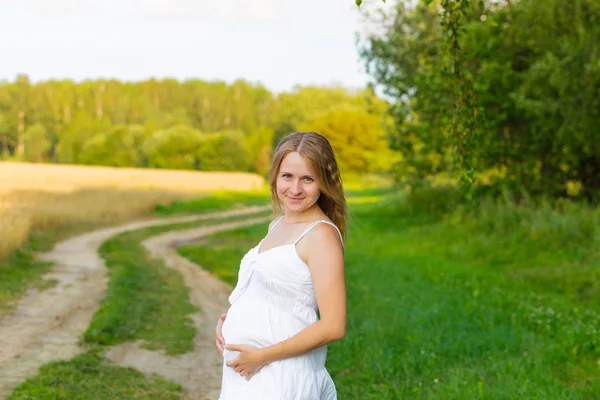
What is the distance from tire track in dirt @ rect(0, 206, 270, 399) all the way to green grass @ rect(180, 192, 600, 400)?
316 cm

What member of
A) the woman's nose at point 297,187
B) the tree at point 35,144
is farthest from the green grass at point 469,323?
the tree at point 35,144

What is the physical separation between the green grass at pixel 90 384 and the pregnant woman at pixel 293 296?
4293 millimetres

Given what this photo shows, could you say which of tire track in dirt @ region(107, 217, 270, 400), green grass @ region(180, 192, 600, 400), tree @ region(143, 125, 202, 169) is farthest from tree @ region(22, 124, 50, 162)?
tire track in dirt @ region(107, 217, 270, 400)

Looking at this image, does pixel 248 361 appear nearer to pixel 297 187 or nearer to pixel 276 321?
pixel 276 321

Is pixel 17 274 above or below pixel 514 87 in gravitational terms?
below

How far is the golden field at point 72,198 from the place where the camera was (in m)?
18.7

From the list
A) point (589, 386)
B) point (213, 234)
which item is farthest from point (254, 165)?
point (589, 386)

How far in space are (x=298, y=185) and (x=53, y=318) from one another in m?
8.57

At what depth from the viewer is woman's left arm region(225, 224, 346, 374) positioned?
105 inches

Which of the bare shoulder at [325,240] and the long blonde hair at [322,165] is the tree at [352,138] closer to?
the long blonde hair at [322,165]

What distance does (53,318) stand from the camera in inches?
410

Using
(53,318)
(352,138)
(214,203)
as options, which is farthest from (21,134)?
(53,318)

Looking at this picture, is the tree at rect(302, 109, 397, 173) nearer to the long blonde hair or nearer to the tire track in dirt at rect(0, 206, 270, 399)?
the tire track in dirt at rect(0, 206, 270, 399)

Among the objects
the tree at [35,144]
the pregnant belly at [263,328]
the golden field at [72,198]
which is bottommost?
the tree at [35,144]
